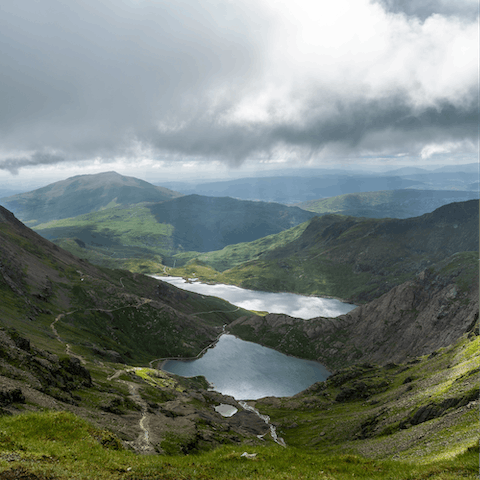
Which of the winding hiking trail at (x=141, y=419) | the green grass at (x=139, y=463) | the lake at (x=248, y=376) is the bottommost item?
the lake at (x=248, y=376)

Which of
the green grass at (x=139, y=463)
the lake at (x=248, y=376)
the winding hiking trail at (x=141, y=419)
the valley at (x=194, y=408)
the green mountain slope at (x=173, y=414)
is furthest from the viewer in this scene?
the lake at (x=248, y=376)

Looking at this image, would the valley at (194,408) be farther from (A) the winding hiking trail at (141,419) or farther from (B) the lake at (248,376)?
(B) the lake at (248,376)

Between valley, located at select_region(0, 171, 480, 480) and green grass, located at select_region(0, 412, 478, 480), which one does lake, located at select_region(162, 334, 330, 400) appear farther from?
green grass, located at select_region(0, 412, 478, 480)

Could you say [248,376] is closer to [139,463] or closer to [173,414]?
[173,414]

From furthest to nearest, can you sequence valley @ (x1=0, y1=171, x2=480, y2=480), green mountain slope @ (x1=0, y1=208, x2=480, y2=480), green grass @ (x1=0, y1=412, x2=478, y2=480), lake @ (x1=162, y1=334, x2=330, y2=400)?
lake @ (x1=162, y1=334, x2=330, y2=400), valley @ (x1=0, y1=171, x2=480, y2=480), green mountain slope @ (x1=0, y1=208, x2=480, y2=480), green grass @ (x1=0, y1=412, x2=478, y2=480)

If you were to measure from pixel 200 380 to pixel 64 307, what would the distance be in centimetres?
9227

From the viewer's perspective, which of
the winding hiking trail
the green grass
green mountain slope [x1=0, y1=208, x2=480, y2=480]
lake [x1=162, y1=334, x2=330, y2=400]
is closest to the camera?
the green grass

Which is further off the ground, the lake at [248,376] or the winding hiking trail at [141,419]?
the winding hiking trail at [141,419]

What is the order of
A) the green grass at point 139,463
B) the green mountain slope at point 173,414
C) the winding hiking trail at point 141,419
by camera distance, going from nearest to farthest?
the green grass at point 139,463 → the green mountain slope at point 173,414 → the winding hiking trail at point 141,419

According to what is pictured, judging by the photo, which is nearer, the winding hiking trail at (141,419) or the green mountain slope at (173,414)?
the green mountain slope at (173,414)

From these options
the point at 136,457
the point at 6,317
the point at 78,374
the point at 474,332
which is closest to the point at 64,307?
the point at 6,317

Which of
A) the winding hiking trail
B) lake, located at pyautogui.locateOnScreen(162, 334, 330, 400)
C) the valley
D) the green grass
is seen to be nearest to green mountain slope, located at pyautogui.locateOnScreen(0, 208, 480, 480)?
the green grass

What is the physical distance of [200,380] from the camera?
552ft

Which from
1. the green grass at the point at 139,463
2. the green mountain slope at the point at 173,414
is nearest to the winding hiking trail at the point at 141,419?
the green mountain slope at the point at 173,414
